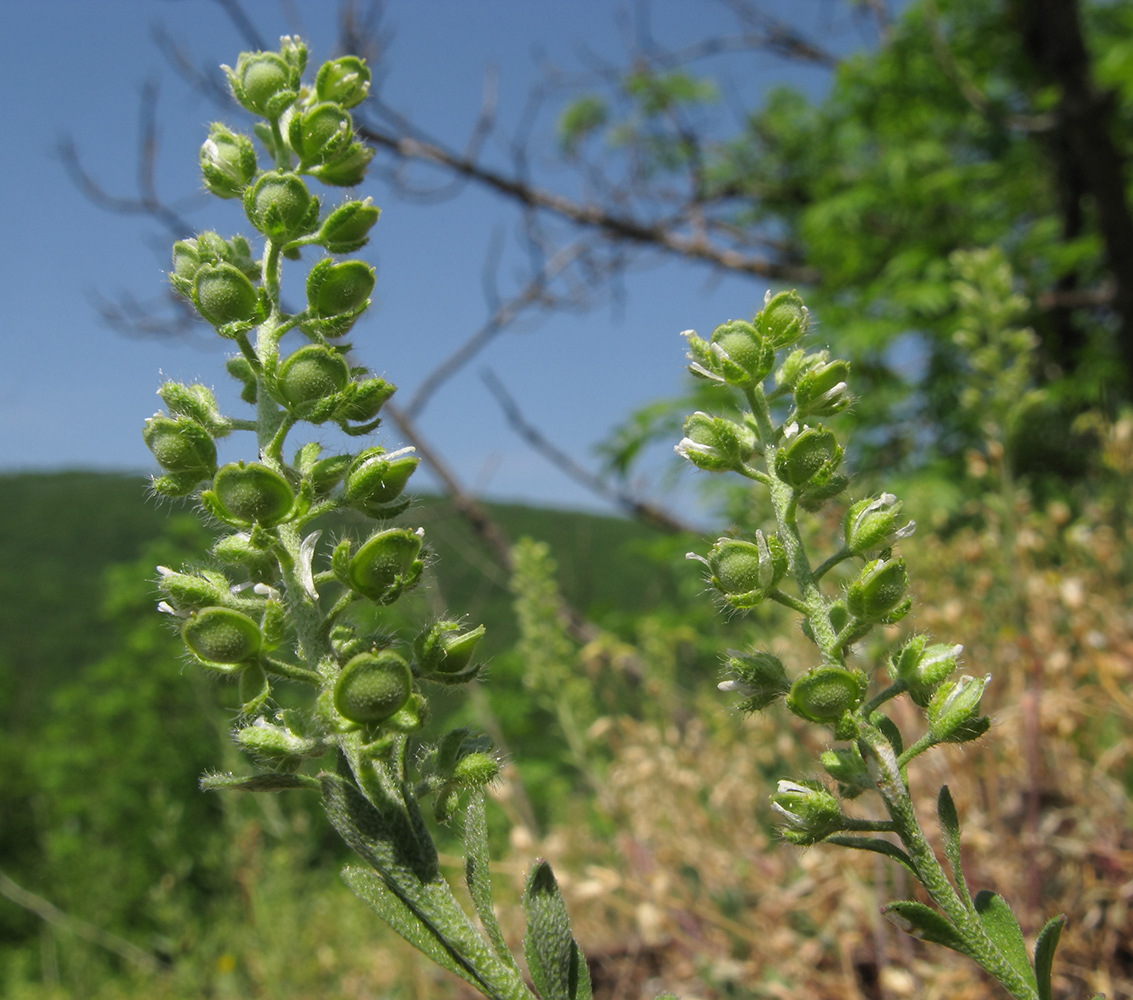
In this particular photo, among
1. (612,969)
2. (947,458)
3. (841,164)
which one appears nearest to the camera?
(612,969)

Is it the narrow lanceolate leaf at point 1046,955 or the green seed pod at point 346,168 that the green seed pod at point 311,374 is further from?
the narrow lanceolate leaf at point 1046,955

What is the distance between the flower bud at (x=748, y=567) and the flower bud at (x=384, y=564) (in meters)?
0.25

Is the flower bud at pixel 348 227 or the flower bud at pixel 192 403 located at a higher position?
the flower bud at pixel 348 227

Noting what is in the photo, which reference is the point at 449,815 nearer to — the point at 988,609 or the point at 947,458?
the point at 988,609

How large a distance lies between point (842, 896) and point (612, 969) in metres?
0.84

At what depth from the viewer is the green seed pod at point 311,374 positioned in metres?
0.73

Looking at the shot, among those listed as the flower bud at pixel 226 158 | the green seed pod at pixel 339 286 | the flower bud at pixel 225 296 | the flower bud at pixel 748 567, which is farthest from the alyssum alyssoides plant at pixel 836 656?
the flower bud at pixel 226 158

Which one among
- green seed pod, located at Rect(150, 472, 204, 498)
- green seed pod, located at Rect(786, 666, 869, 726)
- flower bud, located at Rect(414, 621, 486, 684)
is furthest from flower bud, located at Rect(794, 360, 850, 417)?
green seed pod, located at Rect(150, 472, 204, 498)

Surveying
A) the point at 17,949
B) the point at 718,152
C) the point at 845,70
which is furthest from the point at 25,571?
the point at 845,70

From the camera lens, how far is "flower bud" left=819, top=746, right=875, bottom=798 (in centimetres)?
65

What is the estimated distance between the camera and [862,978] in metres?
2.14

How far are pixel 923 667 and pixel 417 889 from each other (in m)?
0.44

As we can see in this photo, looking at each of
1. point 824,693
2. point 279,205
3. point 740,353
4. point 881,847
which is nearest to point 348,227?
point 279,205

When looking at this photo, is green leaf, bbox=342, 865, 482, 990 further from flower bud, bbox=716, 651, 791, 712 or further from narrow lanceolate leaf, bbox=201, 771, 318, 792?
flower bud, bbox=716, 651, 791, 712
